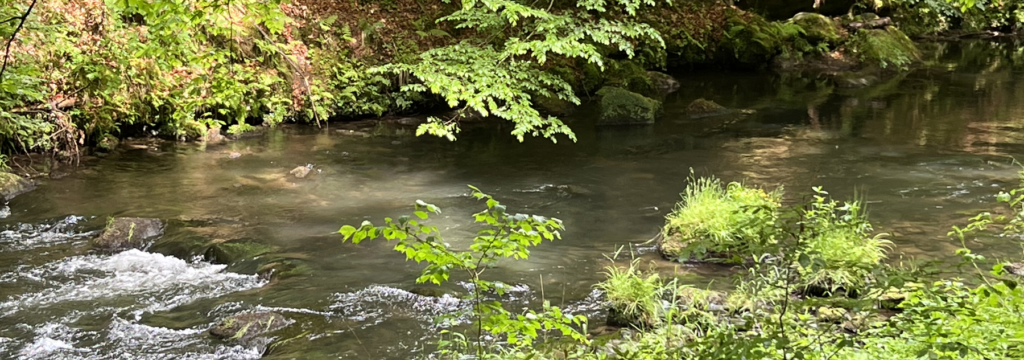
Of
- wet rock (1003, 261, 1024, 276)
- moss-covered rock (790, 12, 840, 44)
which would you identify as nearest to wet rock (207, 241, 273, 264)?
wet rock (1003, 261, 1024, 276)

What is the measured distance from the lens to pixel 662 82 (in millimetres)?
19172

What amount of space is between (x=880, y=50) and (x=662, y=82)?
774 cm

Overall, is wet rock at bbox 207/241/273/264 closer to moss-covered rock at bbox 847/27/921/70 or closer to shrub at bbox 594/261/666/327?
shrub at bbox 594/261/666/327

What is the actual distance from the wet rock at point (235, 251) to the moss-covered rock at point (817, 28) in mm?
20591

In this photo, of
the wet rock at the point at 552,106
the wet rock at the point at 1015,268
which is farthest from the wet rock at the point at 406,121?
the wet rock at the point at 1015,268

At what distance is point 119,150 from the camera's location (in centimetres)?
1170

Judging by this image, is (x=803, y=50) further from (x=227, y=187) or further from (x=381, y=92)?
(x=227, y=187)

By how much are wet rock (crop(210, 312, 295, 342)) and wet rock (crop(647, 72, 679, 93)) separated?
47.1 feet

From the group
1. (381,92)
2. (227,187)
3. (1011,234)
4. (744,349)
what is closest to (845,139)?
(1011,234)

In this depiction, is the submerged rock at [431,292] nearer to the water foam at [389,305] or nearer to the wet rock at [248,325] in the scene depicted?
the water foam at [389,305]

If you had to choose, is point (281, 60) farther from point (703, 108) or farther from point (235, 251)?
point (703, 108)

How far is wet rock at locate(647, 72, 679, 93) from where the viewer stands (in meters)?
18.8

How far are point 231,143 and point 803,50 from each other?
17745mm

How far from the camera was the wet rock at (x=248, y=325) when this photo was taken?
543cm
